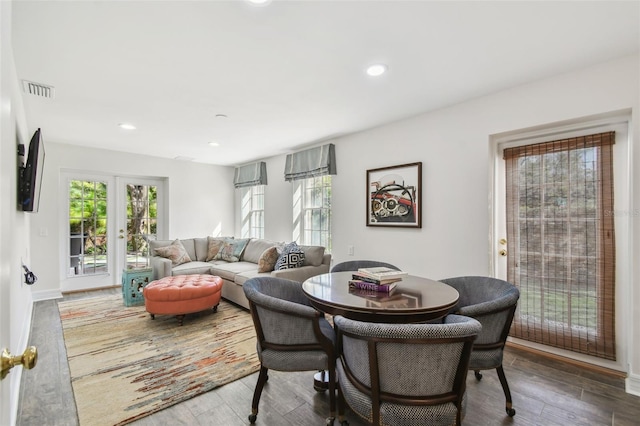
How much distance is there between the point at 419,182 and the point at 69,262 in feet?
18.4

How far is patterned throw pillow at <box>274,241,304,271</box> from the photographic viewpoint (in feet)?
12.9

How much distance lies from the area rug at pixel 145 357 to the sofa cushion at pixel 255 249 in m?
1.09

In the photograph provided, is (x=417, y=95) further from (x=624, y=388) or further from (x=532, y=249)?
(x=624, y=388)

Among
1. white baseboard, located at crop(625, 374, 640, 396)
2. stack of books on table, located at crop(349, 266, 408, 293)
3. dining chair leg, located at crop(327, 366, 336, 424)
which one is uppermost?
stack of books on table, located at crop(349, 266, 408, 293)

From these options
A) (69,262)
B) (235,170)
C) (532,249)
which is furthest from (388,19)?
(69,262)

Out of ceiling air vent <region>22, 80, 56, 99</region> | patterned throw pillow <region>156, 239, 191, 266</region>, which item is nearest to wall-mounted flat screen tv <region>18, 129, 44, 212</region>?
ceiling air vent <region>22, 80, 56, 99</region>

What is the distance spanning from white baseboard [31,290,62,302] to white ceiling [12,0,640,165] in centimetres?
266

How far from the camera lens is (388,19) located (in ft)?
5.90

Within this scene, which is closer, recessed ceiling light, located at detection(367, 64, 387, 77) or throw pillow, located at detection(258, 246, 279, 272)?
recessed ceiling light, located at detection(367, 64, 387, 77)

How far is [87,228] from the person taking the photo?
511 centimetres

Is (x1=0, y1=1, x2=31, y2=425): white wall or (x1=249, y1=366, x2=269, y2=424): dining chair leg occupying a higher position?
(x1=0, y1=1, x2=31, y2=425): white wall

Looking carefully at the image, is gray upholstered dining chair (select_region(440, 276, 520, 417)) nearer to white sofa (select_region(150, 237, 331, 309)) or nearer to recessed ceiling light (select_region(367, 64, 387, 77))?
recessed ceiling light (select_region(367, 64, 387, 77))

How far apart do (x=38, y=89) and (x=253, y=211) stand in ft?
12.9

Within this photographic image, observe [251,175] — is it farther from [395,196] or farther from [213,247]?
[395,196]
